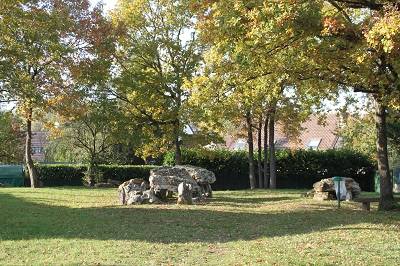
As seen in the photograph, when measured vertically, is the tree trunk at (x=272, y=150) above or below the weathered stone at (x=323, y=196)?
above

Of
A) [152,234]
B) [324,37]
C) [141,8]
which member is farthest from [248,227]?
[141,8]

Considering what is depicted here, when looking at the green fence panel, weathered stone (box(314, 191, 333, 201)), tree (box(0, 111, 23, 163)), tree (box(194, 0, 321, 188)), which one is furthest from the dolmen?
tree (box(0, 111, 23, 163))

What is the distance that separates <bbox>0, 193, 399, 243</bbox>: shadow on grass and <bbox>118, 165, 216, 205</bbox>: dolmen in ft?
6.35

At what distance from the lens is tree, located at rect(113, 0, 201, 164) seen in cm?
3008

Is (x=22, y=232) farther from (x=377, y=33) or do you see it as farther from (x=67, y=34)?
(x=67, y=34)

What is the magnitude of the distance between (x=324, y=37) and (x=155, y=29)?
18.7 m

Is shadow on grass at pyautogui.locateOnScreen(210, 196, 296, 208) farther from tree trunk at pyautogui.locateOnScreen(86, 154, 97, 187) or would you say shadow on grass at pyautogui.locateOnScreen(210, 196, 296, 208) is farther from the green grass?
tree trunk at pyautogui.locateOnScreen(86, 154, 97, 187)

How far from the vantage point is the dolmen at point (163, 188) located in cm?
1930

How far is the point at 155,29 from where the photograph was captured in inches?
1228

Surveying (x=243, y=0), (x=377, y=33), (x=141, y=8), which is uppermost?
(x=141, y=8)

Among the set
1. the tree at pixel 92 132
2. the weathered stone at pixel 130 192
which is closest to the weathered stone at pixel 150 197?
the weathered stone at pixel 130 192

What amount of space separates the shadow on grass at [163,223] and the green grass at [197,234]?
2 centimetres

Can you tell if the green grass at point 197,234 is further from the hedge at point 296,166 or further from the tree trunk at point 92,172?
the hedge at point 296,166

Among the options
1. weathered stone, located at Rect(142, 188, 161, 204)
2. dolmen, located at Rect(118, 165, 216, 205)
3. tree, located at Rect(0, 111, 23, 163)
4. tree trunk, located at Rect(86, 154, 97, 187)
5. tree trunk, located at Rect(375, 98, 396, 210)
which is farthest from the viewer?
tree, located at Rect(0, 111, 23, 163)
